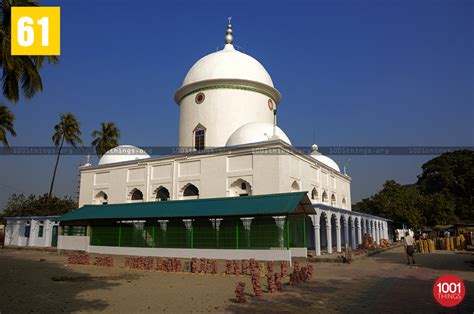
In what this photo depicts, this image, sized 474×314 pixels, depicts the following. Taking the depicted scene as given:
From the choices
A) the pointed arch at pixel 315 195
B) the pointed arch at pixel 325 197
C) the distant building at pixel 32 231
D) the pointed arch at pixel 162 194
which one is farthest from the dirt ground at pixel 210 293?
the distant building at pixel 32 231

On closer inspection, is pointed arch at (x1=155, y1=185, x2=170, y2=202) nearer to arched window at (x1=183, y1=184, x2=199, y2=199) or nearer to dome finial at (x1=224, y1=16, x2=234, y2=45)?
A: arched window at (x1=183, y1=184, x2=199, y2=199)

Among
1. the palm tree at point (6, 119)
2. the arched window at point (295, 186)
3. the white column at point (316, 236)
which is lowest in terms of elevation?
the white column at point (316, 236)

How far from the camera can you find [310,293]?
400 inches

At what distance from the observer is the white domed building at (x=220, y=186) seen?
19.0 meters

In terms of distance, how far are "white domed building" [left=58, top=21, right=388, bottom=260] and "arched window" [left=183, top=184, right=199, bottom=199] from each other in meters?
0.07

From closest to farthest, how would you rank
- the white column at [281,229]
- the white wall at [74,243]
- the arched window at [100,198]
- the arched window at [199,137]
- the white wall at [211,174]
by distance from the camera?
1. the white column at [281,229]
2. the white wall at [211,174]
3. the white wall at [74,243]
4. the arched window at [199,137]
5. the arched window at [100,198]

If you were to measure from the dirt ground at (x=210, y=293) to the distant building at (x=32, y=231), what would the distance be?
1731cm

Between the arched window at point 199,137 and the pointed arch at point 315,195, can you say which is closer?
the pointed arch at point 315,195

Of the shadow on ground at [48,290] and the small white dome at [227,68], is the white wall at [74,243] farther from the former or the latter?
the small white dome at [227,68]

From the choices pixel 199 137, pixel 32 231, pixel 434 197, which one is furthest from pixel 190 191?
pixel 434 197

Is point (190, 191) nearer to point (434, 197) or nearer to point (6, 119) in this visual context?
point (6, 119)

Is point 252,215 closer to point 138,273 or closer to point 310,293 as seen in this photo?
point 138,273

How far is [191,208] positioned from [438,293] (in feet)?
45.5

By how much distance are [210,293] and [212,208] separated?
9775 millimetres
